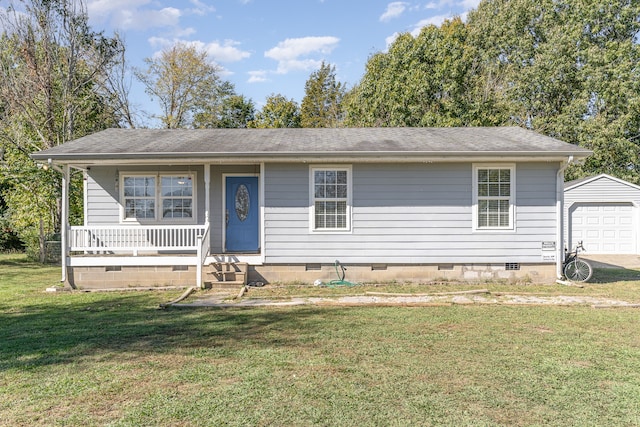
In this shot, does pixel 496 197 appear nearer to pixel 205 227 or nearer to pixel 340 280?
pixel 340 280

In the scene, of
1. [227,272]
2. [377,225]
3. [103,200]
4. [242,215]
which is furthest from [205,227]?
[377,225]

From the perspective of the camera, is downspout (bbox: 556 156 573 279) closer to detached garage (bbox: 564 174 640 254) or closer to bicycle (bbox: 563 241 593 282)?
bicycle (bbox: 563 241 593 282)

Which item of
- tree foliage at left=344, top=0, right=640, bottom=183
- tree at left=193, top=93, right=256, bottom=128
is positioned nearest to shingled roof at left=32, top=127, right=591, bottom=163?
tree foliage at left=344, top=0, right=640, bottom=183

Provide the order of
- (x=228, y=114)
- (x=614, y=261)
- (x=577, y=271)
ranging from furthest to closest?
(x=228, y=114) → (x=614, y=261) → (x=577, y=271)

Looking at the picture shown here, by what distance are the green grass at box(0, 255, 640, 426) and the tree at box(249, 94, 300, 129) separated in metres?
21.1

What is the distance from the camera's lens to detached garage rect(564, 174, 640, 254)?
49.5ft

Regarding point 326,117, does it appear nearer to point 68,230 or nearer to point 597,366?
point 68,230

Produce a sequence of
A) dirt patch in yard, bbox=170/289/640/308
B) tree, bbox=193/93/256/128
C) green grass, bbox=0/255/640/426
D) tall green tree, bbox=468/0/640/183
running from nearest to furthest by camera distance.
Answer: green grass, bbox=0/255/640/426 < dirt patch in yard, bbox=170/289/640/308 < tall green tree, bbox=468/0/640/183 < tree, bbox=193/93/256/128

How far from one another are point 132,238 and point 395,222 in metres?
5.76

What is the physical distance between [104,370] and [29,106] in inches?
602

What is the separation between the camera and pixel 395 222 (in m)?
9.27

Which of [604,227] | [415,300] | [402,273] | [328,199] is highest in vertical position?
[328,199]

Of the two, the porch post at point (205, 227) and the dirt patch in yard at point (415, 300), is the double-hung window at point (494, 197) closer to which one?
the dirt patch in yard at point (415, 300)

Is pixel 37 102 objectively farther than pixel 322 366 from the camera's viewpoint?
Yes
